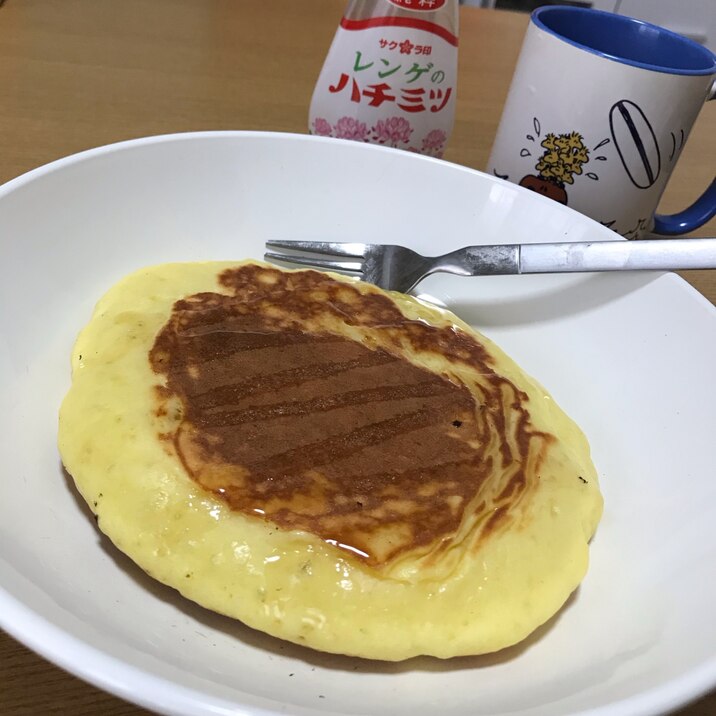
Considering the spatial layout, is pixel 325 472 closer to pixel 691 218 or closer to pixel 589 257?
pixel 589 257

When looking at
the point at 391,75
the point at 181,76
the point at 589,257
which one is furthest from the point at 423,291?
the point at 181,76

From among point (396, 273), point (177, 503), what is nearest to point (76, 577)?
point (177, 503)

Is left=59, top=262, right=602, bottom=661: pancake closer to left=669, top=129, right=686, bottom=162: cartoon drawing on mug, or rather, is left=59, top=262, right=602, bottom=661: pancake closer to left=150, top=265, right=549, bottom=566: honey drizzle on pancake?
left=150, top=265, right=549, bottom=566: honey drizzle on pancake

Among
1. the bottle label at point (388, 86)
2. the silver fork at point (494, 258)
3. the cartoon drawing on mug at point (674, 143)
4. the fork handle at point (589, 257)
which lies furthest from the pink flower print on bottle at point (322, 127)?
the cartoon drawing on mug at point (674, 143)

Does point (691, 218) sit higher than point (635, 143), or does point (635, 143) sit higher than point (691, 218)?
point (635, 143)

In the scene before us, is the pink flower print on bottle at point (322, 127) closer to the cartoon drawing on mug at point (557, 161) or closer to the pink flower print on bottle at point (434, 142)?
the pink flower print on bottle at point (434, 142)

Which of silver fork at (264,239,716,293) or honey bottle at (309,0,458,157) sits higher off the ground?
honey bottle at (309,0,458,157)

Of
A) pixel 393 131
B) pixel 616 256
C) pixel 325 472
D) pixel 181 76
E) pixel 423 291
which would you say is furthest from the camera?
pixel 181 76

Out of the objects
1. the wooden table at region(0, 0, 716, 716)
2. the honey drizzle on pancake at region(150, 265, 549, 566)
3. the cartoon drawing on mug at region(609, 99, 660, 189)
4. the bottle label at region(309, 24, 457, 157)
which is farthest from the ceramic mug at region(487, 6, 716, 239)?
the honey drizzle on pancake at region(150, 265, 549, 566)
